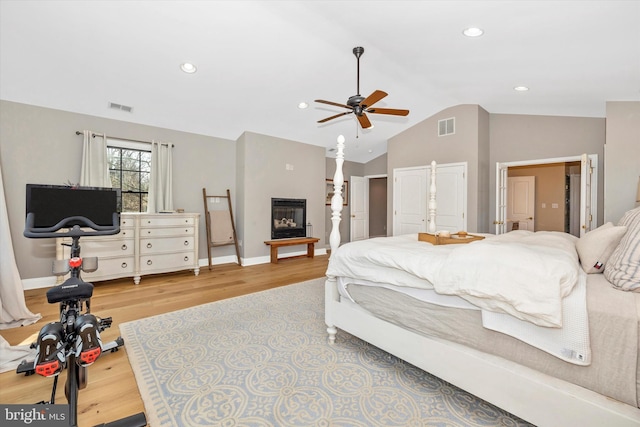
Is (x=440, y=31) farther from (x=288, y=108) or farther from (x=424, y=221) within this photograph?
(x=424, y=221)

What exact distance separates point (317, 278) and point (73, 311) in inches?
132

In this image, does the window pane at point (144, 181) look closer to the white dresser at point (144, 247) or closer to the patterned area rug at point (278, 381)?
the white dresser at point (144, 247)

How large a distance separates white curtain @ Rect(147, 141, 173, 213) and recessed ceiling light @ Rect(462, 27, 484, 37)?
4554mm

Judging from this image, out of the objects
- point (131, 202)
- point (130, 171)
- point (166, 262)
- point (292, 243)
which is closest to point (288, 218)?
point (292, 243)

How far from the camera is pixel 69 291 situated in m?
1.36

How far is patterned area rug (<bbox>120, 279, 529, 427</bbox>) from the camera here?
60.7 inches

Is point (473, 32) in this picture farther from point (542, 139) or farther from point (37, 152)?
point (37, 152)

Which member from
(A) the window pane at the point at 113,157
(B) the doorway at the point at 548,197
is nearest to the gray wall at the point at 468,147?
(B) the doorway at the point at 548,197

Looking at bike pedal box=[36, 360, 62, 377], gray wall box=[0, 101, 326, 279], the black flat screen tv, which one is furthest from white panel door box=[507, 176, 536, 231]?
bike pedal box=[36, 360, 62, 377]

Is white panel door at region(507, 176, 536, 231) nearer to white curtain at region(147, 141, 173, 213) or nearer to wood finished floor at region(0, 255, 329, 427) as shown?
wood finished floor at region(0, 255, 329, 427)

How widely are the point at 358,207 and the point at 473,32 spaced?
5443mm

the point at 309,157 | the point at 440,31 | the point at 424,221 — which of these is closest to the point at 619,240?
the point at 440,31

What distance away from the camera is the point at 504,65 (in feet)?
10.3

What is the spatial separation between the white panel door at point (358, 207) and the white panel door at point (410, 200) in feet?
5.28
